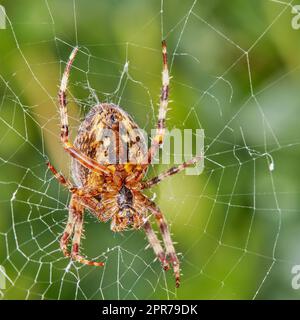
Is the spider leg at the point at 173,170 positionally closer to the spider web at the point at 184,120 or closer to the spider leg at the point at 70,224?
the spider web at the point at 184,120

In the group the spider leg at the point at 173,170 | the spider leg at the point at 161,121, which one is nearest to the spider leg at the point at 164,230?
the spider leg at the point at 173,170

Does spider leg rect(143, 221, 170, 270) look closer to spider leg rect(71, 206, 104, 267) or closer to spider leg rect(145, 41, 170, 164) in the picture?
spider leg rect(71, 206, 104, 267)

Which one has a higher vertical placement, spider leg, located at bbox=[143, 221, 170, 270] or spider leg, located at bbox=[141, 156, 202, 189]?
spider leg, located at bbox=[141, 156, 202, 189]

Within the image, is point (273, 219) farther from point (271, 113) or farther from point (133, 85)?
point (133, 85)

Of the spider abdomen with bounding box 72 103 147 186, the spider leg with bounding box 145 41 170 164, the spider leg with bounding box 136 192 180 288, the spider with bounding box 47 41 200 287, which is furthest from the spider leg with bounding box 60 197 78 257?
the spider leg with bounding box 145 41 170 164

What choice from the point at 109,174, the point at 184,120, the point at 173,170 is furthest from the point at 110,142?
the point at 184,120
